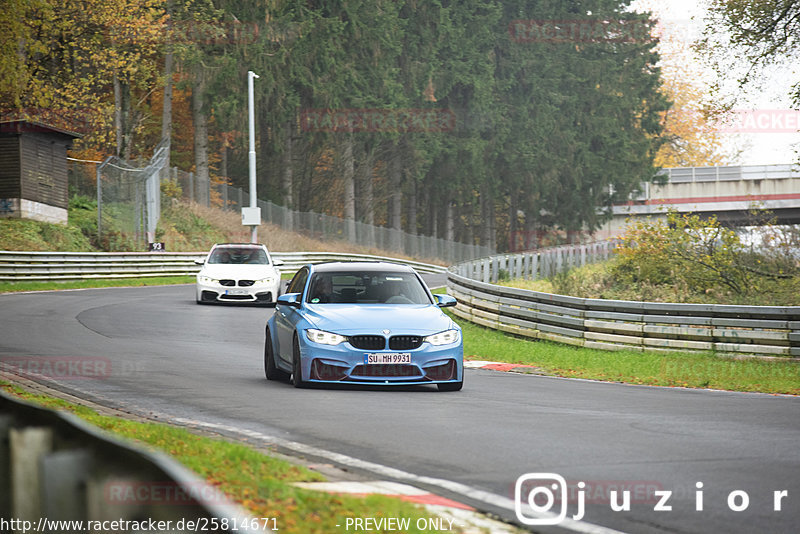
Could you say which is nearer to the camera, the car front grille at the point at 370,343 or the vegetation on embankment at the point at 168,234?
the car front grille at the point at 370,343

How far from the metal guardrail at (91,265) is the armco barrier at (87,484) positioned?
25.8 metres

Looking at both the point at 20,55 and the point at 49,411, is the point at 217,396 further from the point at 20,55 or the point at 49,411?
the point at 20,55

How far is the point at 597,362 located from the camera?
1834 cm

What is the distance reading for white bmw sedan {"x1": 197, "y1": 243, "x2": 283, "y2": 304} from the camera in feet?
90.4

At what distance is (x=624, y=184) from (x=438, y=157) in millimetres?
12995

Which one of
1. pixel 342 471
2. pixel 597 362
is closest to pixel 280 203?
pixel 597 362

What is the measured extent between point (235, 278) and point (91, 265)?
35.0 feet

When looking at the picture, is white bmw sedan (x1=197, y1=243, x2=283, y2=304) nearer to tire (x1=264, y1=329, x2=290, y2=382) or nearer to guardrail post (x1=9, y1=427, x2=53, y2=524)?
tire (x1=264, y1=329, x2=290, y2=382)

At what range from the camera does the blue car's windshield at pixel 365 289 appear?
45.0 ft

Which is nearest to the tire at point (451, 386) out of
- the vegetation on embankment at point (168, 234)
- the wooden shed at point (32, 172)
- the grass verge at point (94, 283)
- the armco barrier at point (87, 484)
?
the armco barrier at point (87, 484)

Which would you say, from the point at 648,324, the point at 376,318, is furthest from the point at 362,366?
the point at 648,324

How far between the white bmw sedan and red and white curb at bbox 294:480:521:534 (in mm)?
20974

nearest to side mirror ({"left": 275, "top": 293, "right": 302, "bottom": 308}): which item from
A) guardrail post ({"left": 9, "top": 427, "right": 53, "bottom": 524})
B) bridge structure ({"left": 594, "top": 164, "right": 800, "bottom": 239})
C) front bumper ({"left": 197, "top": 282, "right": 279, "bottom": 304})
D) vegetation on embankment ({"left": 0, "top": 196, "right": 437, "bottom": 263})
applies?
guardrail post ({"left": 9, "top": 427, "right": 53, "bottom": 524})

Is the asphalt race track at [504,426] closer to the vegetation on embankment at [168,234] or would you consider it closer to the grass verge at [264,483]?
the grass verge at [264,483]
